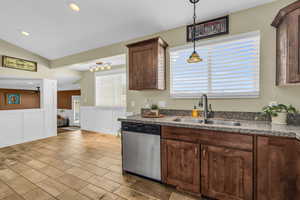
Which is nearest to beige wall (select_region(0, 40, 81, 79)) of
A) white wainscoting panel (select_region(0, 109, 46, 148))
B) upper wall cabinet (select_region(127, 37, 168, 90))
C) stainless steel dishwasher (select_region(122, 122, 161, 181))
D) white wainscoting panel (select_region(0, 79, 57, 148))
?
white wainscoting panel (select_region(0, 79, 57, 148))

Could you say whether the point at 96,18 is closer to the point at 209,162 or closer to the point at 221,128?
the point at 221,128

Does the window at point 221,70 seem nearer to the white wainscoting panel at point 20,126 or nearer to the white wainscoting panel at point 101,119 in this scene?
the white wainscoting panel at point 101,119

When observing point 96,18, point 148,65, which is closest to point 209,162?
point 148,65

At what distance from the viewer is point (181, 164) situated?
1802 mm

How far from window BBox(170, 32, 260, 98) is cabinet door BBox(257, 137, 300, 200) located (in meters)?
0.87

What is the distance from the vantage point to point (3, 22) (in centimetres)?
293

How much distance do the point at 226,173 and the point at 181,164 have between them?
51cm

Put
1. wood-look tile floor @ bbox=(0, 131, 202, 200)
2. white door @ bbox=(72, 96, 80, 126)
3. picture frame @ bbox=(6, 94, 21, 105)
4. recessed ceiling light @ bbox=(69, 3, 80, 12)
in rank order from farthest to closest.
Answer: white door @ bbox=(72, 96, 80, 126)
picture frame @ bbox=(6, 94, 21, 105)
recessed ceiling light @ bbox=(69, 3, 80, 12)
wood-look tile floor @ bbox=(0, 131, 202, 200)

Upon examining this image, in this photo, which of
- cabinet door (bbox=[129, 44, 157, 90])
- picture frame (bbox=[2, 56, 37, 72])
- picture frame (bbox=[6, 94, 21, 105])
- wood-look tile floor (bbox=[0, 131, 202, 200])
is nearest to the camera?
wood-look tile floor (bbox=[0, 131, 202, 200])

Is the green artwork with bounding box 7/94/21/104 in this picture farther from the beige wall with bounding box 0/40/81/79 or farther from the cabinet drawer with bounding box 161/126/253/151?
the cabinet drawer with bounding box 161/126/253/151

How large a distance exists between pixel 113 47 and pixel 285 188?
140 inches

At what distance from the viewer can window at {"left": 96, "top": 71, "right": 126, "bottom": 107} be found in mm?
4664

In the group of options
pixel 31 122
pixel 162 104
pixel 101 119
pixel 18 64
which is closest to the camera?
pixel 162 104

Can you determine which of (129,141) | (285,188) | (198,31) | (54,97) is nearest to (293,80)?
(285,188)
